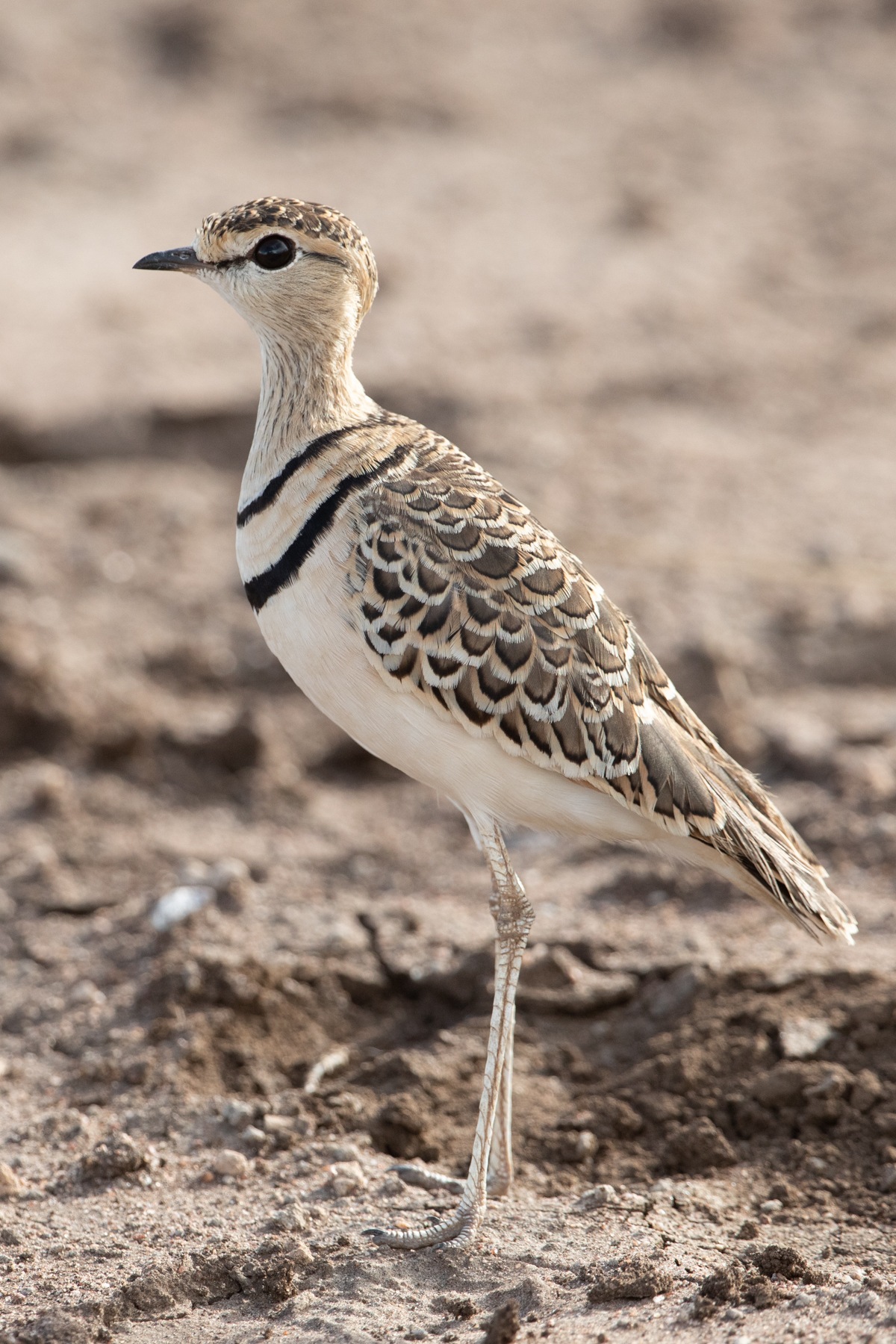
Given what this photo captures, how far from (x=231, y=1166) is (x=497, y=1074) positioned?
0.80 metres

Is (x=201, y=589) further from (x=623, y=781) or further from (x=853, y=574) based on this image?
(x=623, y=781)

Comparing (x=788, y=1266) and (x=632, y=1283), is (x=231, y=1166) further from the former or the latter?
(x=788, y=1266)

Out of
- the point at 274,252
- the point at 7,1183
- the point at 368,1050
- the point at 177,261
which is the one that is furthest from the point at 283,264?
the point at 7,1183

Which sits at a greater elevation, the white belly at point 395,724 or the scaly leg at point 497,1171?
the white belly at point 395,724

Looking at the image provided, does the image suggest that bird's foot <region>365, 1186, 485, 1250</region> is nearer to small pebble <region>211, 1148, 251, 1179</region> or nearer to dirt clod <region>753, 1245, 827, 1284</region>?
small pebble <region>211, 1148, 251, 1179</region>

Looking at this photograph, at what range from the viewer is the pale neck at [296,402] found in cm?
396

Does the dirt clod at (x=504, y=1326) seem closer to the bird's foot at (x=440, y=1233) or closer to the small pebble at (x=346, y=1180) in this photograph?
the bird's foot at (x=440, y=1233)

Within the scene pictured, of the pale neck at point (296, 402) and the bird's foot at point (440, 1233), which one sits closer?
the bird's foot at point (440, 1233)

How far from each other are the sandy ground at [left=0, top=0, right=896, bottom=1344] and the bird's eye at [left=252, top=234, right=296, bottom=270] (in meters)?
2.21

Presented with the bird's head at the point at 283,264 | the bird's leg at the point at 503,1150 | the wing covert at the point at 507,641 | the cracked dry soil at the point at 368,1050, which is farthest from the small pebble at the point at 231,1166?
the bird's head at the point at 283,264

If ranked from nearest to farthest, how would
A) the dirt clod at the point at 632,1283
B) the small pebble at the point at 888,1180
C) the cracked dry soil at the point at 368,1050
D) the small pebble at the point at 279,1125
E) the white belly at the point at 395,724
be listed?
the dirt clod at the point at 632,1283
the cracked dry soil at the point at 368,1050
the white belly at the point at 395,724
the small pebble at the point at 888,1180
the small pebble at the point at 279,1125

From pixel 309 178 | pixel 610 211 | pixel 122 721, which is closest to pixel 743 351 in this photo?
pixel 610 211

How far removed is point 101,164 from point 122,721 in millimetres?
6592

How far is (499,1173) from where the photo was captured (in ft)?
13.1
